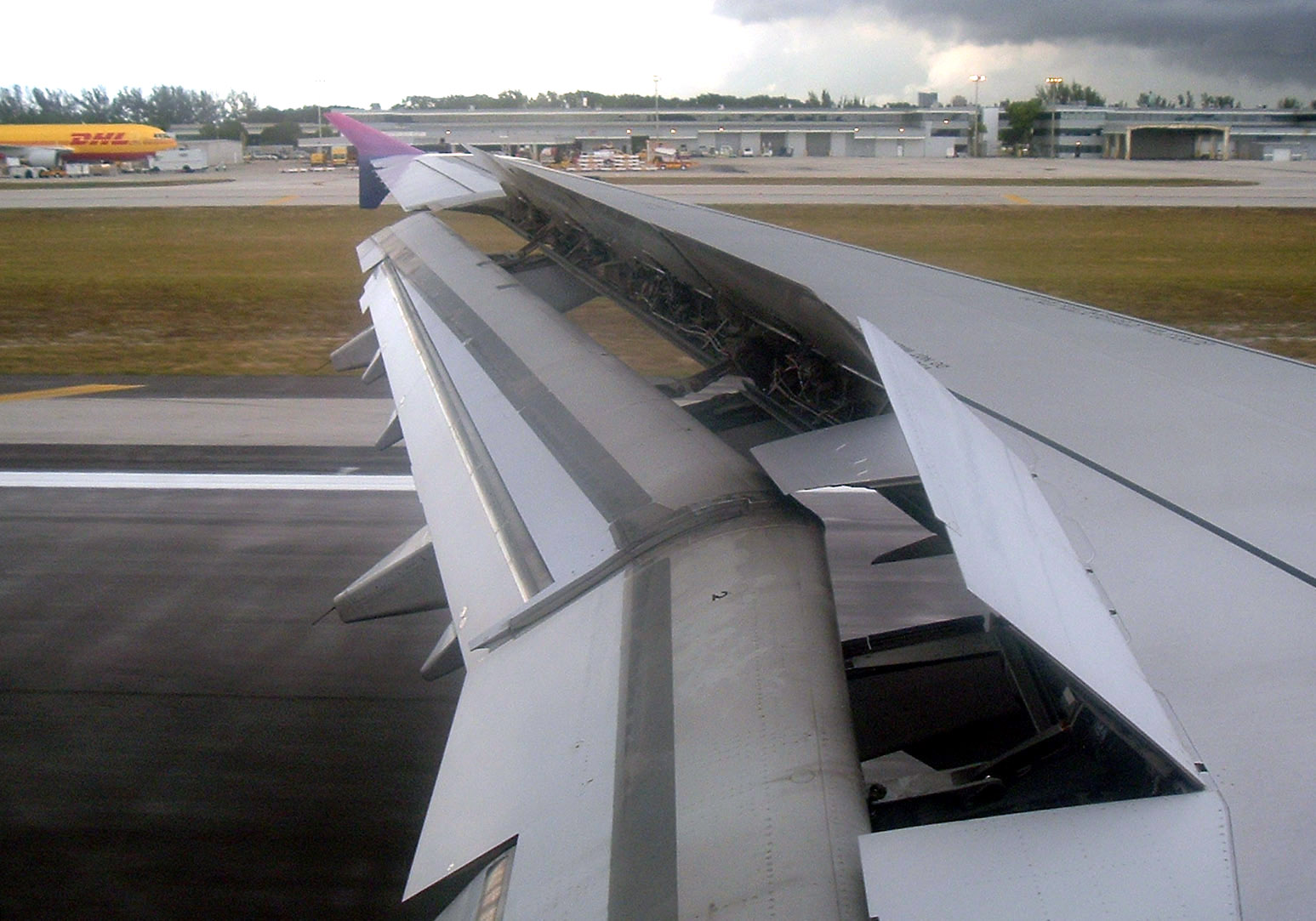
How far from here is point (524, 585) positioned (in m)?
1.95

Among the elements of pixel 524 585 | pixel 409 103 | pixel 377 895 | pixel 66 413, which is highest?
pixel 409 103

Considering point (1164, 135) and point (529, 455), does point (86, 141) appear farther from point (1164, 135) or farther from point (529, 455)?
point (529, 455)

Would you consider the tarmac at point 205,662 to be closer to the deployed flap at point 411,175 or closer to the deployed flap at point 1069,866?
the deployed flap at point 411,175

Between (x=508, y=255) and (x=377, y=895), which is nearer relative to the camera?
(x=377, y=895)

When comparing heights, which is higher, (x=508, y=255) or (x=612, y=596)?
(x=508, y=255)

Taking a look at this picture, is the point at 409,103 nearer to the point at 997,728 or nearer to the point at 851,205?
the point at 851,205

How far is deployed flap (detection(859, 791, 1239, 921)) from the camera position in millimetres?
1024

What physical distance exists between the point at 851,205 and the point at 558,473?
52.7ft

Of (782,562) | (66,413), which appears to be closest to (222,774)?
(782,562)

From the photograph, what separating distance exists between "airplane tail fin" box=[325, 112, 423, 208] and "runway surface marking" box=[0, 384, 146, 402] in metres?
3.58

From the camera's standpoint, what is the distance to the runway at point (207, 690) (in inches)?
115

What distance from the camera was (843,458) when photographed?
194cm

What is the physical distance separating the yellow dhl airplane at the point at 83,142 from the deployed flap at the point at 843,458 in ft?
159

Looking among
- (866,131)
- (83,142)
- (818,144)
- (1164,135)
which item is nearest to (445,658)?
(866,131)
